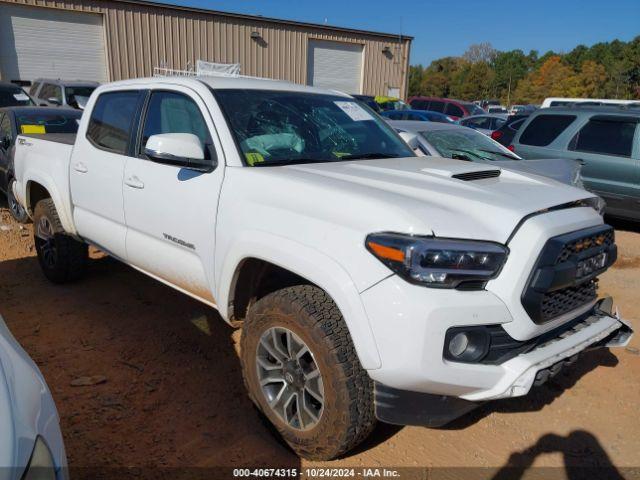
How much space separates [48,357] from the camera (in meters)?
3.66

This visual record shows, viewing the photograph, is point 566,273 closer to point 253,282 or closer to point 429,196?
point 429,196

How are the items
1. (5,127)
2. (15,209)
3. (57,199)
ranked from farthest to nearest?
(5,127), (15,209), (57,199)

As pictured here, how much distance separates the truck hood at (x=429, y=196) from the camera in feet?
7.22

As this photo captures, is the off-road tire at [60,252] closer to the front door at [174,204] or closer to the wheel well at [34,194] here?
the wheel well at [34,194]

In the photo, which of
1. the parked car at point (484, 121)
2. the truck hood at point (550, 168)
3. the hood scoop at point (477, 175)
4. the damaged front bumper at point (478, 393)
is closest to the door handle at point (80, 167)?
the hood scoop at point (477, 175)

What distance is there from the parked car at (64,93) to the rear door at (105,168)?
30.4 feet

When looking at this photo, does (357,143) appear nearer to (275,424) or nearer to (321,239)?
(321,239)

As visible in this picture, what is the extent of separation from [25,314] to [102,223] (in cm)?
114

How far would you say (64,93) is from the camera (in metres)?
13.0

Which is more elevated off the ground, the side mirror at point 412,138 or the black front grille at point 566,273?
the side mirror at point 412,138

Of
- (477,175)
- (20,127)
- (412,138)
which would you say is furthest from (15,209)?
(477,175)

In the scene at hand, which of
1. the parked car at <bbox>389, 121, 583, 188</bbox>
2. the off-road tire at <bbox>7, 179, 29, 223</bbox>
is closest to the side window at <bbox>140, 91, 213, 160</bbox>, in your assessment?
the parked car at <bbox>389, 121, 583, 188</bbox>

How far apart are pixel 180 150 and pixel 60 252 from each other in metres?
2.52

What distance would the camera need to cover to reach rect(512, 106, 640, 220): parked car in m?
7.14
